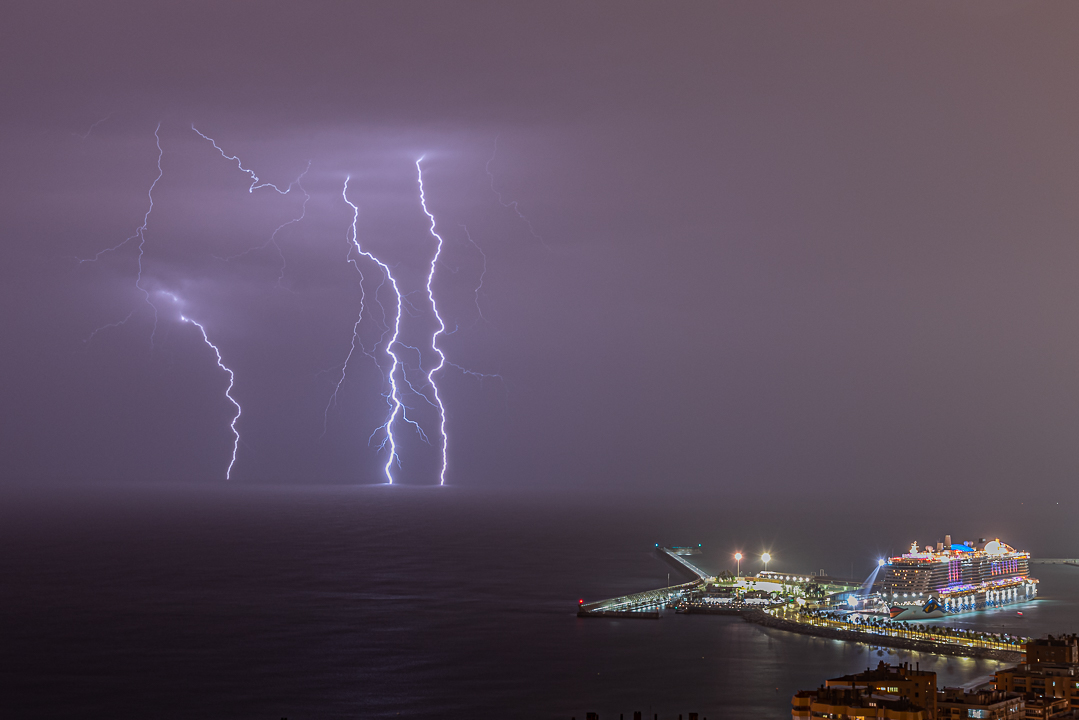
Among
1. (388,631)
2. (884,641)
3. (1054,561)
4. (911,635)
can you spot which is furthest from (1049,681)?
(1054,561)

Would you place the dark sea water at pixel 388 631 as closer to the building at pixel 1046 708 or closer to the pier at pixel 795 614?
the pier at pixel 795 614

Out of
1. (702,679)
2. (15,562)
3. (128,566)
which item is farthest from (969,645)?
(15,562)

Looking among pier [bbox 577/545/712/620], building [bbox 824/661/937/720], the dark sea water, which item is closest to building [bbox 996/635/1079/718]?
building [bbox 824/661/937/720]

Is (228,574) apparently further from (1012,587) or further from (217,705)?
(1012,587)

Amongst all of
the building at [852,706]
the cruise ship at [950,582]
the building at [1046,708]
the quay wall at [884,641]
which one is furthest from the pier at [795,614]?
the building at [852,706]

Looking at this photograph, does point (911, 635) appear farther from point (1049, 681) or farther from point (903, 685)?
point (903, 685)
